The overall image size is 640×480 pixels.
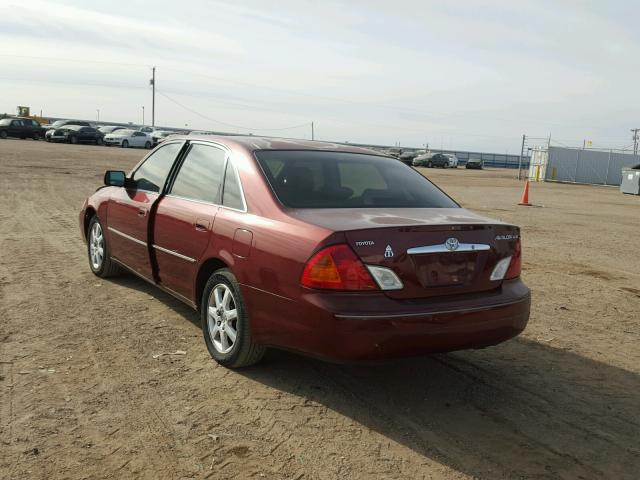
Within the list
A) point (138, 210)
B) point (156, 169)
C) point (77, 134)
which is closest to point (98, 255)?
point (138, 210)

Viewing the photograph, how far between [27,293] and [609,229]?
12157 mm

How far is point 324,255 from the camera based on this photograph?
3518 mm

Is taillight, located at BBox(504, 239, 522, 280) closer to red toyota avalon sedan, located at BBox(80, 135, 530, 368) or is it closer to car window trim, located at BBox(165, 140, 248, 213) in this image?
red toyota avalon sedan, located at BBox(80, 135, 530, 368)

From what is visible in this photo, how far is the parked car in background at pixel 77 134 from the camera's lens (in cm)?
4600

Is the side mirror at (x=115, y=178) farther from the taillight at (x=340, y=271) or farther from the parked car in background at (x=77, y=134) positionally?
the parked car in background at (x=77, y=134)

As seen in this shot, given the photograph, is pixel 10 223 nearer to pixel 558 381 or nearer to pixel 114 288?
pixel 114 288

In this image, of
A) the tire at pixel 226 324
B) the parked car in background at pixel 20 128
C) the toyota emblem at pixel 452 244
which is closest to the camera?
the toyota emblem at pixel 452 244

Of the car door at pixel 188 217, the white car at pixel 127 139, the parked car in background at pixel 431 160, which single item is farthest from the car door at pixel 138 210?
the parked car in background at pixel 431 160

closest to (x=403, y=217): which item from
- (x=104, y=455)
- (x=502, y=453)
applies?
(x=502, y=453)

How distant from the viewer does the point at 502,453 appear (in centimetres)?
330

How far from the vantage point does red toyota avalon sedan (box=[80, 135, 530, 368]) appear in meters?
3.51

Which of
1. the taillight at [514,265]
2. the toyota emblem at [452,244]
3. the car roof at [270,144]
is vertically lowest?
the taillight at [514,265]

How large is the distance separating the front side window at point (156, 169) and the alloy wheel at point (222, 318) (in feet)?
4.91

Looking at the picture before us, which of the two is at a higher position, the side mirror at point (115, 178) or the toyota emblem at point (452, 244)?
the side mirror at point (115, 178)
